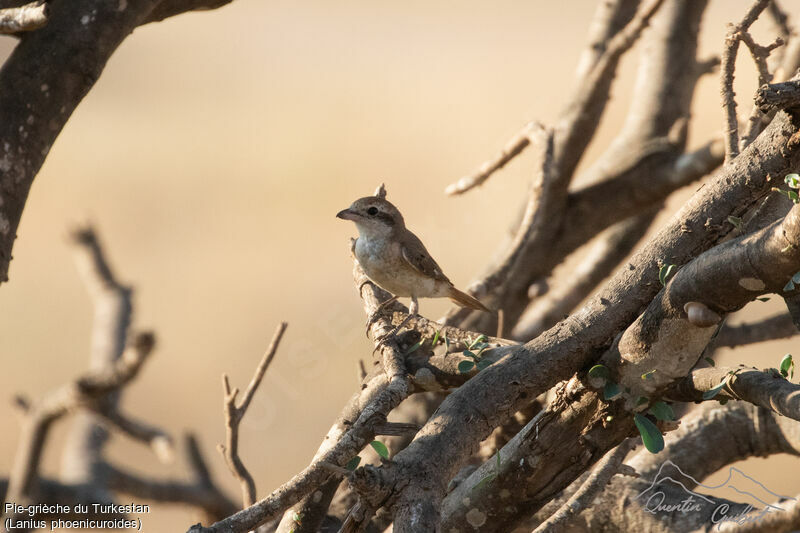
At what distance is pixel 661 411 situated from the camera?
204cm

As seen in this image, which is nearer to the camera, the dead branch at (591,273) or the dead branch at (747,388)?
the dead branch at (747,388)

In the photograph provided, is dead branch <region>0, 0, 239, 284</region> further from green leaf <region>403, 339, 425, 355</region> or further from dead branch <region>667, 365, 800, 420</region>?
dead branch <region>667, 365, 800, 420</region>

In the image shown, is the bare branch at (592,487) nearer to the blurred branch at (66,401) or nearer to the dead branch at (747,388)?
the dead branch at (747,388)

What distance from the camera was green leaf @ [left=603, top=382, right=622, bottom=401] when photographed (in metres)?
2.00

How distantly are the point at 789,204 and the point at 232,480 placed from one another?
26.4 ft

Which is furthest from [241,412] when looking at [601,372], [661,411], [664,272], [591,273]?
[591,273]

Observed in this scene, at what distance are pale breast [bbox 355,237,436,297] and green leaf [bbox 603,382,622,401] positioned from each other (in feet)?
5.14

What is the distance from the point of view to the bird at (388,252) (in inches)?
135

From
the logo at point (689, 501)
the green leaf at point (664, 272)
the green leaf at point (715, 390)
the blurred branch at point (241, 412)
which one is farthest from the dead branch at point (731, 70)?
the blurred branch at point (241, 412)

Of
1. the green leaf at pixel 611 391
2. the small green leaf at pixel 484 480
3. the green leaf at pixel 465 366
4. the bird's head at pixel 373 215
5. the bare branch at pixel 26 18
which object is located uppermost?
the bare branch at pixel 26 18

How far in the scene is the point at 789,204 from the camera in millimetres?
2049

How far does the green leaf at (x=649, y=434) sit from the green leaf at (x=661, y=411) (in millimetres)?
26

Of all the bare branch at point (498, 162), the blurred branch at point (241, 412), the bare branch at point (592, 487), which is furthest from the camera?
the bare branch at point (498, 162)

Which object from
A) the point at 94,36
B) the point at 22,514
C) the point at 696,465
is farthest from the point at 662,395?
the point at 22,514
